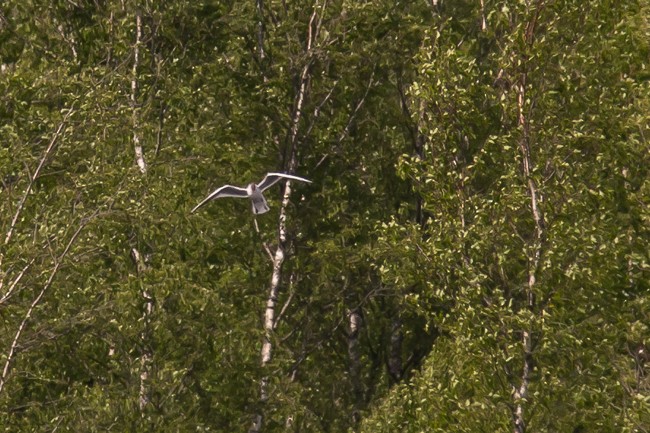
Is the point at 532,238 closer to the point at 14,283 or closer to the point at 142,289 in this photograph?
the point at 142,289

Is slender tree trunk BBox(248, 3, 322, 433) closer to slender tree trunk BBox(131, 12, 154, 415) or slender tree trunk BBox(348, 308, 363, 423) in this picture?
slender tree trunk BBox(131, 12, 154, 415)

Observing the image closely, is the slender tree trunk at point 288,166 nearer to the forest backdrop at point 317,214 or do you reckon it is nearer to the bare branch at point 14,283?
the forest backdrop at point 317,214

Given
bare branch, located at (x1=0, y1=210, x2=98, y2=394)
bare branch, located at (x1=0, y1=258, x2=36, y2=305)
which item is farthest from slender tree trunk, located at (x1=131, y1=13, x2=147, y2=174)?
bare branch, located at (x1=0, y1=258, x2=36, y2=305)

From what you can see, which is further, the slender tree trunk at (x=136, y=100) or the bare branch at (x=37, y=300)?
the slender tree trunk at (x=136, y=100)

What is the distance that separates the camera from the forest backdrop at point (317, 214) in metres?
30.8

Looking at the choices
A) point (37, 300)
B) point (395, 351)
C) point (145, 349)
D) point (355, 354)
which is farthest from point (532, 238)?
point (395, 351)

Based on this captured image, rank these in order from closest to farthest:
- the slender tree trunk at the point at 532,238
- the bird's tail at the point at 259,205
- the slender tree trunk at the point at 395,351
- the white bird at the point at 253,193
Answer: the white bird at the point at 253,193
the bird's tail at the point at 259,205
the slender tree trunk at the point at 532,238
the slender tree trunk at the point at 395,351

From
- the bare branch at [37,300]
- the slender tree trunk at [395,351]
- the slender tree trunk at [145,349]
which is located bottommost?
the slender tree trunk at [395,351]

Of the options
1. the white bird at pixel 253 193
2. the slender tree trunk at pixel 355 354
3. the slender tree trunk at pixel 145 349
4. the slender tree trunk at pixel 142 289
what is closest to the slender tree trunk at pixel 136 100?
the slender tree trunk at pixel 142 289

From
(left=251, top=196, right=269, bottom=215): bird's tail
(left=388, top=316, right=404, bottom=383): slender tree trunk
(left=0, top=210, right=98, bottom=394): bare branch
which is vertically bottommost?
(left=388, top=316, right=404, bottom=383): slender tree trunk

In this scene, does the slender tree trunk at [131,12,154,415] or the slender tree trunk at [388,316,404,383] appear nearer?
the slender tree trunk at [131,12,154,415]

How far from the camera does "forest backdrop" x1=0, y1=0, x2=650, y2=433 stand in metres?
30.8

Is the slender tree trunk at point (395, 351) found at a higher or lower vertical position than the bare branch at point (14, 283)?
lower

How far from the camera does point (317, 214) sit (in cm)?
3691
